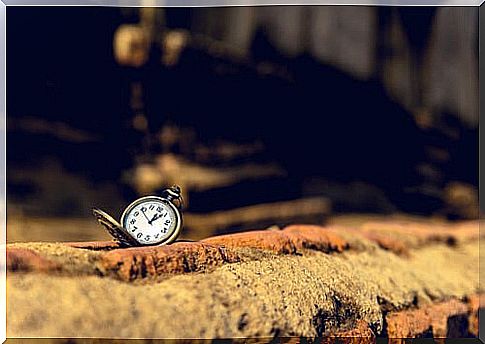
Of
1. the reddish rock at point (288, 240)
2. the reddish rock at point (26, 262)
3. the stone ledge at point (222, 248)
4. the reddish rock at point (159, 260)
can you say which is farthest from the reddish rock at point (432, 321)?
the reddish rock at point (26, 262)

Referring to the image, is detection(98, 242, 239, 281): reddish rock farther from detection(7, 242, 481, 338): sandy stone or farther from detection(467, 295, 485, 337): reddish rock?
detection(467, 295, 485, 337): reddish rock

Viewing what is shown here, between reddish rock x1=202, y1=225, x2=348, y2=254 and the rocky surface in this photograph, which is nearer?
the rocky surface

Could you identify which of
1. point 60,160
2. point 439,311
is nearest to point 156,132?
point 60,160

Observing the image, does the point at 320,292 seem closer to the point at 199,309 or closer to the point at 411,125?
the point at 199,309

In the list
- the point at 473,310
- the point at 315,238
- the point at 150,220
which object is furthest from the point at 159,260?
the point at 473,310

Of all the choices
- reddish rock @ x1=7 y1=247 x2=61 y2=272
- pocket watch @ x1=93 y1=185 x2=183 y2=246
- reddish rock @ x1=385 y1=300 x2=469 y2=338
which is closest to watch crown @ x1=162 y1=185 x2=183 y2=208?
pocket watch @ x1=93 y1=185 x2=183 y2=246
